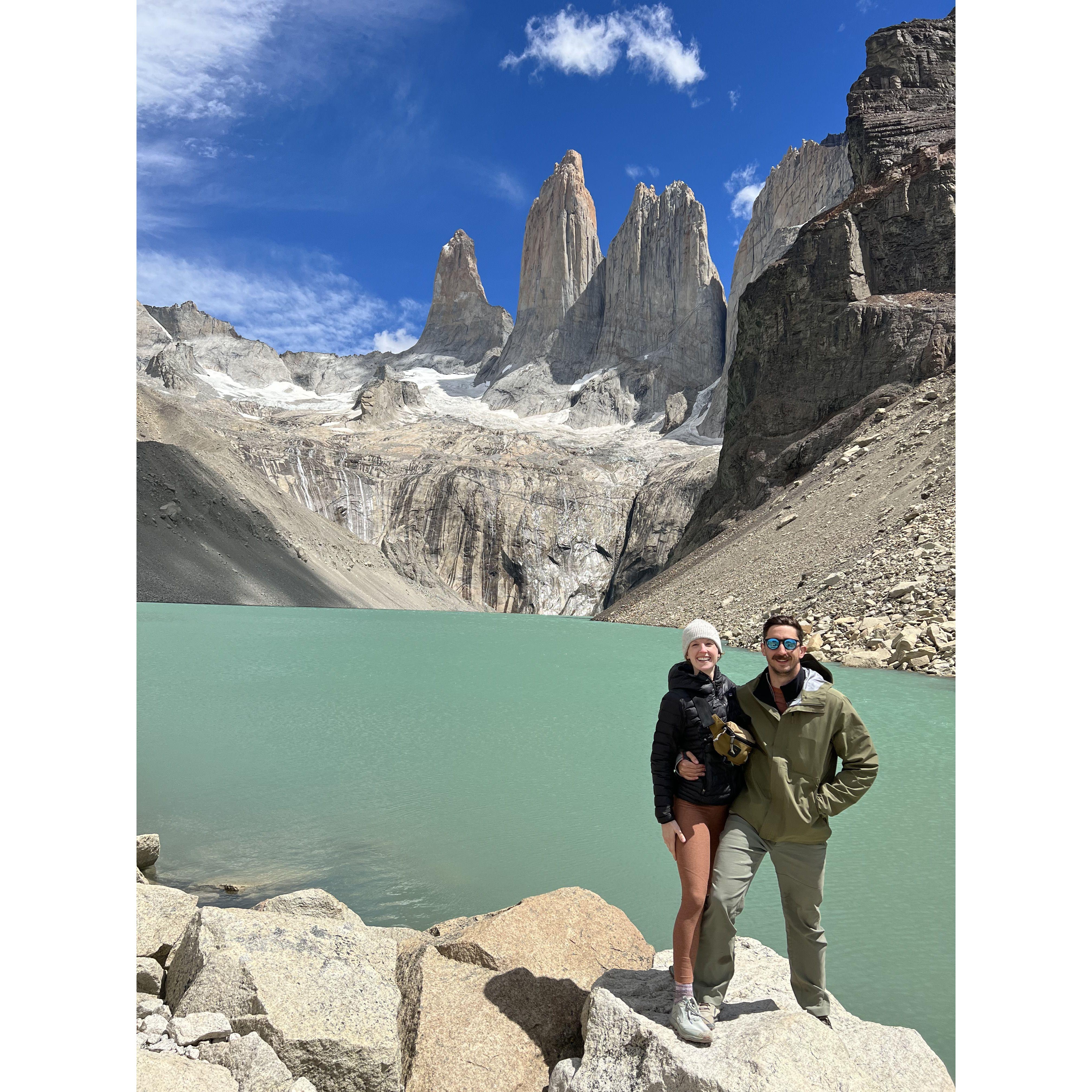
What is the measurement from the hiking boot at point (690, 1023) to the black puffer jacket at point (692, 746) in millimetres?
636

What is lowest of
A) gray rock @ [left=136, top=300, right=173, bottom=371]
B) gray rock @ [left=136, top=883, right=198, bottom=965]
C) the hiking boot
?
Result: gray rock @ [left=136, top=883, right=198, bottom=965]

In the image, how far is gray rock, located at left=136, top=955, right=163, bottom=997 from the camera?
349 cm

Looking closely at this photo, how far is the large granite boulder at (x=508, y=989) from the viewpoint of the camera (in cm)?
307

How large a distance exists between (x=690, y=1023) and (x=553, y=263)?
11273 cm

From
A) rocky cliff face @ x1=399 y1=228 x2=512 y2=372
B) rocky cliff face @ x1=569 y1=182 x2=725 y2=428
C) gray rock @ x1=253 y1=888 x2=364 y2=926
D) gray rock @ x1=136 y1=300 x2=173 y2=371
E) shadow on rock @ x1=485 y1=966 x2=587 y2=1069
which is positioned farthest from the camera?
rocky cliff face @ x1=399 y1=228 x2=512 y2=372

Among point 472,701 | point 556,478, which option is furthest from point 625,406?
point 472,701

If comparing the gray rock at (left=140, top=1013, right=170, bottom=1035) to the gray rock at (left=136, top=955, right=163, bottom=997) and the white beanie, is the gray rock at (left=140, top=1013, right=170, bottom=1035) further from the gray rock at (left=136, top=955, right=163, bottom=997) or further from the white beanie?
the white beanie

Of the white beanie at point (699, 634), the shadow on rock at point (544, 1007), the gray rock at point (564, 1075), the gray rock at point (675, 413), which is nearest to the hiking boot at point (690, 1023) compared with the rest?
the gray rock at point (564, 1075)

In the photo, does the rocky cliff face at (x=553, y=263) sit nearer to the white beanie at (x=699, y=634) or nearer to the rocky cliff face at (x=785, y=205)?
the rocky cliff face at (x=785, y=205)

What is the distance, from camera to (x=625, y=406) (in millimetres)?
91875

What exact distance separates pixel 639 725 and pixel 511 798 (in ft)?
12.2

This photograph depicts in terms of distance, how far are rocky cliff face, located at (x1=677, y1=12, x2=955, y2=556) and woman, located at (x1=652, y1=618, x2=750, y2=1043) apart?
3330 cm

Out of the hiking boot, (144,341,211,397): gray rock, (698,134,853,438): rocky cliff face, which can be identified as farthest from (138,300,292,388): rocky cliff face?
the hiking boot
